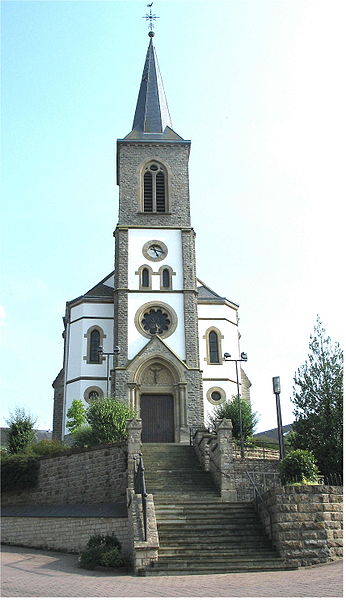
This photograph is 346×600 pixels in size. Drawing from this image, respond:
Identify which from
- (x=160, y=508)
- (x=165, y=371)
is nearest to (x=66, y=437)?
(x=165, y=371)

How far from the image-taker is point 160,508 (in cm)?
1650

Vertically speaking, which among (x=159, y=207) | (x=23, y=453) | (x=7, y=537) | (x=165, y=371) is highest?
(x=159, y=207)

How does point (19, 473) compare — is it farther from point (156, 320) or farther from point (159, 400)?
point (156, 320)

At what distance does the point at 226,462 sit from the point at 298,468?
4.03 m

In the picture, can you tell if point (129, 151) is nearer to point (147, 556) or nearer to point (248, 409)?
point (248, 409)

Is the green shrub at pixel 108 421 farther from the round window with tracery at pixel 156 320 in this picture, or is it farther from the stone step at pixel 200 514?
the round window with tracery at pixel 156 320

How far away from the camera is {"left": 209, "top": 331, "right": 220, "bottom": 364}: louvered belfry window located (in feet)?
106

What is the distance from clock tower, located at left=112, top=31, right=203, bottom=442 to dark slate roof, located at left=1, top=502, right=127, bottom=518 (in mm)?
9774

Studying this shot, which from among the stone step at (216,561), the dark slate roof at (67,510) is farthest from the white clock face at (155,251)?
the stone step at (216,561)

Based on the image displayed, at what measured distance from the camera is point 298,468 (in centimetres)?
1609

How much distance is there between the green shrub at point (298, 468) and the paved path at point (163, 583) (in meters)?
2.57

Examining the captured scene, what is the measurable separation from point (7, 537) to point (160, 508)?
19.3ft

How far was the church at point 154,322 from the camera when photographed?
1185 inches

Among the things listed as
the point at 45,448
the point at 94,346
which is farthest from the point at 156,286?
the point at 45,448
